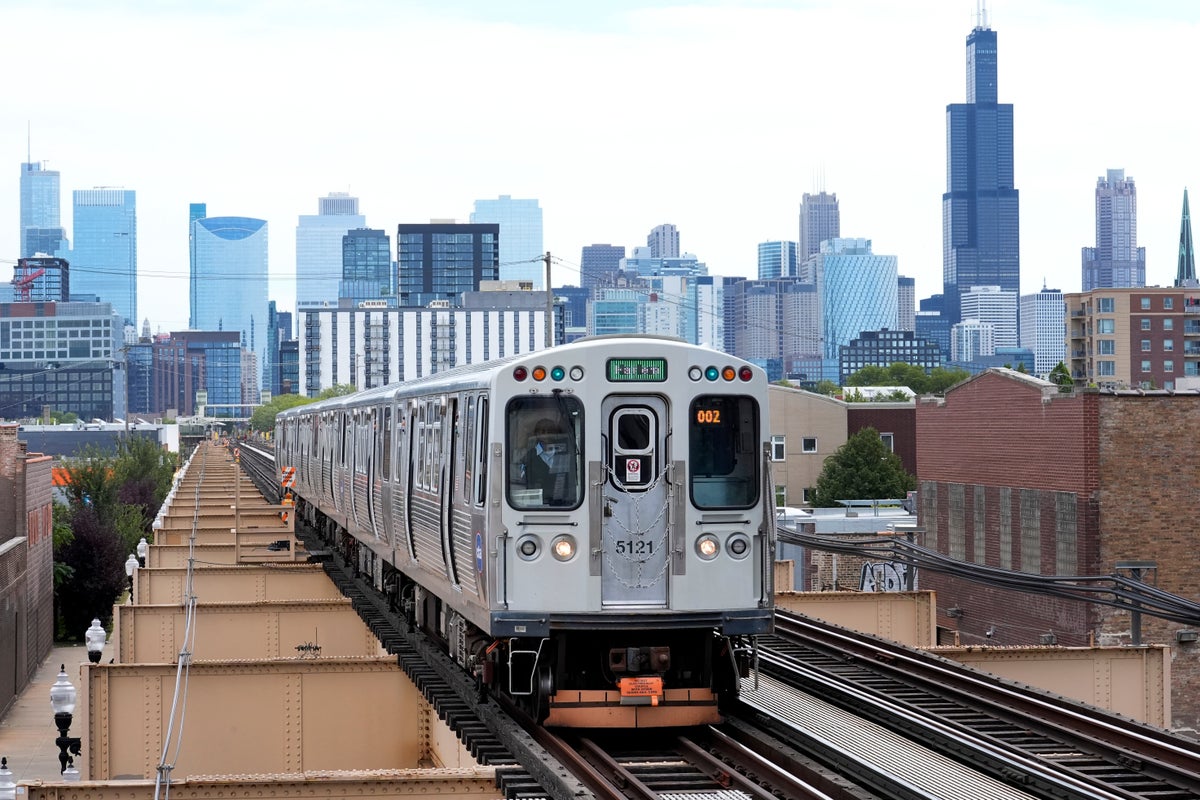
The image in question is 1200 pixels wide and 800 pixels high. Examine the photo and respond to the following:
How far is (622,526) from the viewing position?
11.7m

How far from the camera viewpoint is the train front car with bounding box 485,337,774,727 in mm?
11578

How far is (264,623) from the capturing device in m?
19.3

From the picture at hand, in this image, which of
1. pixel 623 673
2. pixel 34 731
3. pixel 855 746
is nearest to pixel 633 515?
pixel 623 673

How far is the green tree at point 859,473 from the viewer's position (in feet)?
215

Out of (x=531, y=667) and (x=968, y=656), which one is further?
(x=968, y=656)

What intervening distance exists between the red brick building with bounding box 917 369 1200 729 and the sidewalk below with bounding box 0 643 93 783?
65.3 ft

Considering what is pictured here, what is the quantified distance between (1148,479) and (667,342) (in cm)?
2407

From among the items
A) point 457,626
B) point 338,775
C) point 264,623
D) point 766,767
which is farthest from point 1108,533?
point 338,775

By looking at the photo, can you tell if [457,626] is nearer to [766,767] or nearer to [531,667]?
[531,667]

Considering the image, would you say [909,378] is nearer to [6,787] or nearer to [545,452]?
[545,452]

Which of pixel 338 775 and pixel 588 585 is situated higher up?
pixel 588 585

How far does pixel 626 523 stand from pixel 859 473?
56226 mm

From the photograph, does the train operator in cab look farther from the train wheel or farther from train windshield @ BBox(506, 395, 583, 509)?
the train wheel

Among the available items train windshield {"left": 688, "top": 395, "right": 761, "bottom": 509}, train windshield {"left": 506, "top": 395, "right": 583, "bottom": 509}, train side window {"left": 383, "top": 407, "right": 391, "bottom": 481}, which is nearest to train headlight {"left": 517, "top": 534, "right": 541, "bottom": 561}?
train windshield {"left": 506, "top": 395, "right": 583, "bottom": 509}
